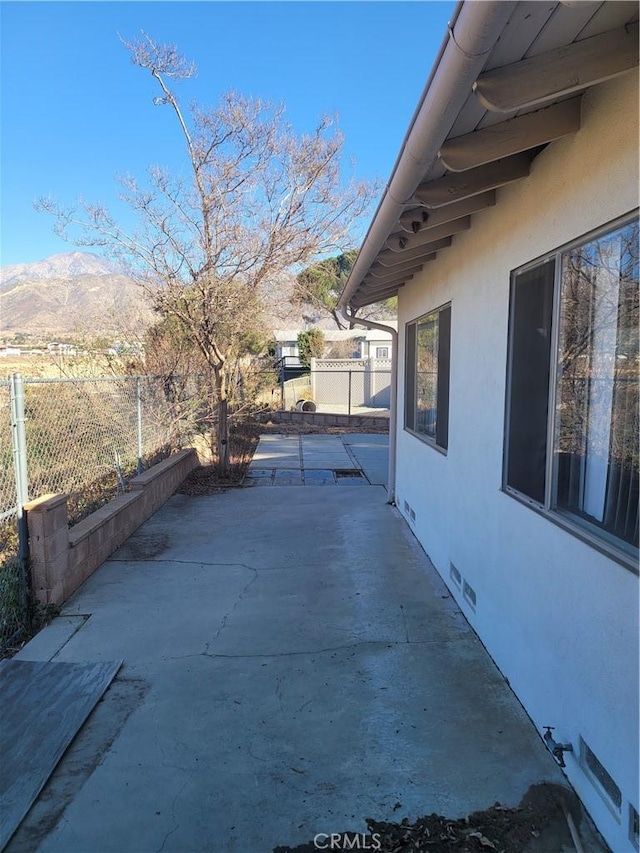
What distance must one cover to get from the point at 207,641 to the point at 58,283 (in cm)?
1120

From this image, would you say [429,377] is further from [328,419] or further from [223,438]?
[328,419]

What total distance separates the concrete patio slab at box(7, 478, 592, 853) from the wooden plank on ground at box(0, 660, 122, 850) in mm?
67

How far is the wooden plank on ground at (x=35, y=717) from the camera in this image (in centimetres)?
234

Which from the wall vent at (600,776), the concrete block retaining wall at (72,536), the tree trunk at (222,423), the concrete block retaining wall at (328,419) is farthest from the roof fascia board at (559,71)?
the concrete block retaining wall at (328,419)

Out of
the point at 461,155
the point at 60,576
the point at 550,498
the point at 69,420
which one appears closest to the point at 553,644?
the point at 550,498

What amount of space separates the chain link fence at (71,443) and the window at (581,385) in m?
3.52

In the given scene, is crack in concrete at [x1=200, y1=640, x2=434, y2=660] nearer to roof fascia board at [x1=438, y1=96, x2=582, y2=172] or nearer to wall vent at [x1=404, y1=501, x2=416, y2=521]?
wall vent at [x1=404, y1=501, x2=416, y2=521]

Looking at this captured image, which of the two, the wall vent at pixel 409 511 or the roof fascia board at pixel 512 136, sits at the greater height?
the roof fascia board at pixel 512 136

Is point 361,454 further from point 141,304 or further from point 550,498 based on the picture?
point 550,498

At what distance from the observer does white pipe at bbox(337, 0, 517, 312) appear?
1.53 meters

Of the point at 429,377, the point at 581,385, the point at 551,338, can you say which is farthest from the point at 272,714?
the point at 429,377

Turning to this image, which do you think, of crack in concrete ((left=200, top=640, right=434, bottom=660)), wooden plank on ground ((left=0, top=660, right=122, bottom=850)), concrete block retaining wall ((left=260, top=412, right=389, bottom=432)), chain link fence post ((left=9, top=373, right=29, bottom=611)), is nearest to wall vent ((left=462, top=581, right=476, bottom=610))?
crack in concrete ((left=200, top=640, right=434, bottom=660))

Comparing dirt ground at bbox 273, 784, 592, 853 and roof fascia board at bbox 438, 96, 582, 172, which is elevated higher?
roof fascia board at bbox 438, 96, 582, 172

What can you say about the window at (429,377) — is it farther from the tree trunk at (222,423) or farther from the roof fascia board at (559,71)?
the tree trunk at (222,423)
